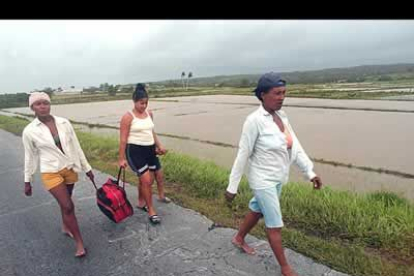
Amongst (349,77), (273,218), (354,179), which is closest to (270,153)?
(273,218)

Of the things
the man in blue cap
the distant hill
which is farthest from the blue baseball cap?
the distant hill

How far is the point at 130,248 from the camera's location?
11.0 ft

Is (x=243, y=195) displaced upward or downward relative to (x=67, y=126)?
downward

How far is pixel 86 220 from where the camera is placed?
415 centimetres

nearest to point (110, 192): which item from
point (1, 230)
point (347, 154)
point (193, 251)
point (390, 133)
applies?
point (193, 251)

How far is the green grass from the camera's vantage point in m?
2.94

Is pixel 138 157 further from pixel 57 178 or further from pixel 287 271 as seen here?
pixel 287 271

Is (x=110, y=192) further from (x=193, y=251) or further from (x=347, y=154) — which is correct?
(x=347, y=154)

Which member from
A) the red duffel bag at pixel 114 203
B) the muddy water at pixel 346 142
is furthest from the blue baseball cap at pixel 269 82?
the muddy water at pixel 346 142

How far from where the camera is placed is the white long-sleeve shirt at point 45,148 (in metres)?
3.17

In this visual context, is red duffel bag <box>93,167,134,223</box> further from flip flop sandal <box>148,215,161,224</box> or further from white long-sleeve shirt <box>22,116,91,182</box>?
white long-sleeve shirt <box>22,116,91,182</box>

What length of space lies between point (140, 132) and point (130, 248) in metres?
1.28

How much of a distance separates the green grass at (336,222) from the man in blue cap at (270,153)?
613 mm

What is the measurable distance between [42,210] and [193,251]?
2.45 meters
